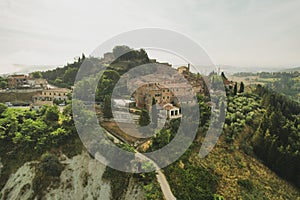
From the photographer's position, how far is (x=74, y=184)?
470 inches

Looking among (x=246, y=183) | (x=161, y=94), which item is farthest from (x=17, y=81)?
(x=246, y=183)

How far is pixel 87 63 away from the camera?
Answer: 27.9m

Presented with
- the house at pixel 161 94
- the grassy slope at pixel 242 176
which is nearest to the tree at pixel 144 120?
the house at pixel 161 94

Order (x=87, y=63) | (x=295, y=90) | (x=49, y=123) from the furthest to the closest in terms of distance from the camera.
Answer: (x=295, y=90) < (x=87, y=63) < (x=49, y=123)

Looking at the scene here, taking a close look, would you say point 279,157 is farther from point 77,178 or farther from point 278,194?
point 77,178

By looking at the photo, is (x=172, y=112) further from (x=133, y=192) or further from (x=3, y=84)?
(x=3, y=84)

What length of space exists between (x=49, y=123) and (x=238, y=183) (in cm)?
1356

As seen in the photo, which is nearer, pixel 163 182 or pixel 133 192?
pixel 133 192

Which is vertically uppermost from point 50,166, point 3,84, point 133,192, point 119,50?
point 119,50

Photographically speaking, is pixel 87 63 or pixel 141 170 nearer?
pixel 141 170

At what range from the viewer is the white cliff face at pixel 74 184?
1126cm

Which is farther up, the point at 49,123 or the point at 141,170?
the point at 49,123

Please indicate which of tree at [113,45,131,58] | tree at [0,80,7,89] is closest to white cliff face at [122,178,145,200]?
tree at [113,45,131,58]

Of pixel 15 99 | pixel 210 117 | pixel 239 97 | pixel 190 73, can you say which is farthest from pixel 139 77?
pixel 15 99
